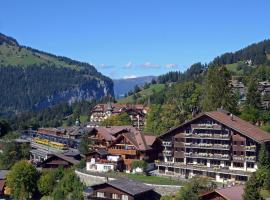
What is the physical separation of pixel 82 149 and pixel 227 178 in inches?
1308

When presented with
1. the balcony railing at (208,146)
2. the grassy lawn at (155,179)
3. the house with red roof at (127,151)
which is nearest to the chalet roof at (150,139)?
the house with red roof at (127,151)

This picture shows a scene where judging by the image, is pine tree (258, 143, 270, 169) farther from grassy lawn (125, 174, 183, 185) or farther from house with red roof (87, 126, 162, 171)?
house with red roof (87, 126, 162, 171)

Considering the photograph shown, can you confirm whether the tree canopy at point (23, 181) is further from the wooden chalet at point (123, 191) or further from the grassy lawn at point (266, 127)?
the grassy lawn at point (266, 127)

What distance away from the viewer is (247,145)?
2697 inches

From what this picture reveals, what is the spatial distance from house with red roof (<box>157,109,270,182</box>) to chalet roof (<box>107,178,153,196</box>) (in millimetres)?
8109

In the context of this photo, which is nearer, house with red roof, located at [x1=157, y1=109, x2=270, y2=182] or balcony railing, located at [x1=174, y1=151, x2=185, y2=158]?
house with red roof, located at [x1=157, y1=109, x2=270, y2=182]

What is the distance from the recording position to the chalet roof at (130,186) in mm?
64562

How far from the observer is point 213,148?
7169 cm

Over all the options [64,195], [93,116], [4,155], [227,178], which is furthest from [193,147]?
[93,116]

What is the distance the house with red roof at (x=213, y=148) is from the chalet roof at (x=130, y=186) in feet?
26.6

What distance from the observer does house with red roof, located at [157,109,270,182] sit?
68312 mm

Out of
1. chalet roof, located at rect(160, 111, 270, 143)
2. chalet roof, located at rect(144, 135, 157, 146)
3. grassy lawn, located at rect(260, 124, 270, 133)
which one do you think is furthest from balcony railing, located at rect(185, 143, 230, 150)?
grassy lawn, located at rect(260, 124, 270, 133)

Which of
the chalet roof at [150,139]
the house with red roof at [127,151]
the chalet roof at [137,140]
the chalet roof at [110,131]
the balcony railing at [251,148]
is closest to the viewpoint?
the balcony railing at [251,148]

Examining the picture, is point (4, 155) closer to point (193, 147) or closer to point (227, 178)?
point (193, 147)
